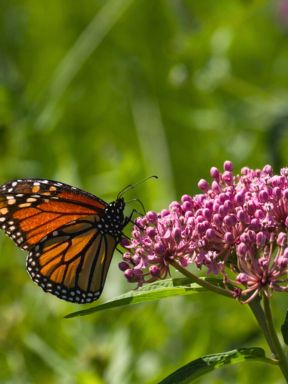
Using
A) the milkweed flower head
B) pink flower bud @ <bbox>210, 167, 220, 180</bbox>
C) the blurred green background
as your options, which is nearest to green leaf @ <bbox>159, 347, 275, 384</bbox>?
the milkweed flower head

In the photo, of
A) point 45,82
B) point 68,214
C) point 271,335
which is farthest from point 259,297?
point 45,82

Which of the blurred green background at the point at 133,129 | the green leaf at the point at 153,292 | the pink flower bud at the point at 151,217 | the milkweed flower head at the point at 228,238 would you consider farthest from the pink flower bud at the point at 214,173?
the blurred green background at the point at 133,129

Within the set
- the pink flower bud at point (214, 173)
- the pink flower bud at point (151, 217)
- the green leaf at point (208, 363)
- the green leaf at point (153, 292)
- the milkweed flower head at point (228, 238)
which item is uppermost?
the pink flower bud at point (214, 173)

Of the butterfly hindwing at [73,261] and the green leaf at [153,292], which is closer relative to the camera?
the green leaf at [153,292]

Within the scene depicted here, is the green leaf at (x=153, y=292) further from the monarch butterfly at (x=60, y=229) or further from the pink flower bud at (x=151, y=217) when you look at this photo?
the monarch butterfly at (x=60, y=229)

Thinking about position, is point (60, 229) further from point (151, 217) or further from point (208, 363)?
point (208, 363)

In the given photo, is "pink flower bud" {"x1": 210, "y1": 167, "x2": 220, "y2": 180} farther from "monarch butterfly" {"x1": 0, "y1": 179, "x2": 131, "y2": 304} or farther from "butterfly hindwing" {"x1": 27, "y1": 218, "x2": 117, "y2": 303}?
"butterfly hindwing" {"x1": 27, "y1": 218, "x2": 117, "y2": 303}

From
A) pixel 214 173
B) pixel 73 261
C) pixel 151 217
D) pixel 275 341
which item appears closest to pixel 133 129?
pixel 73 261
